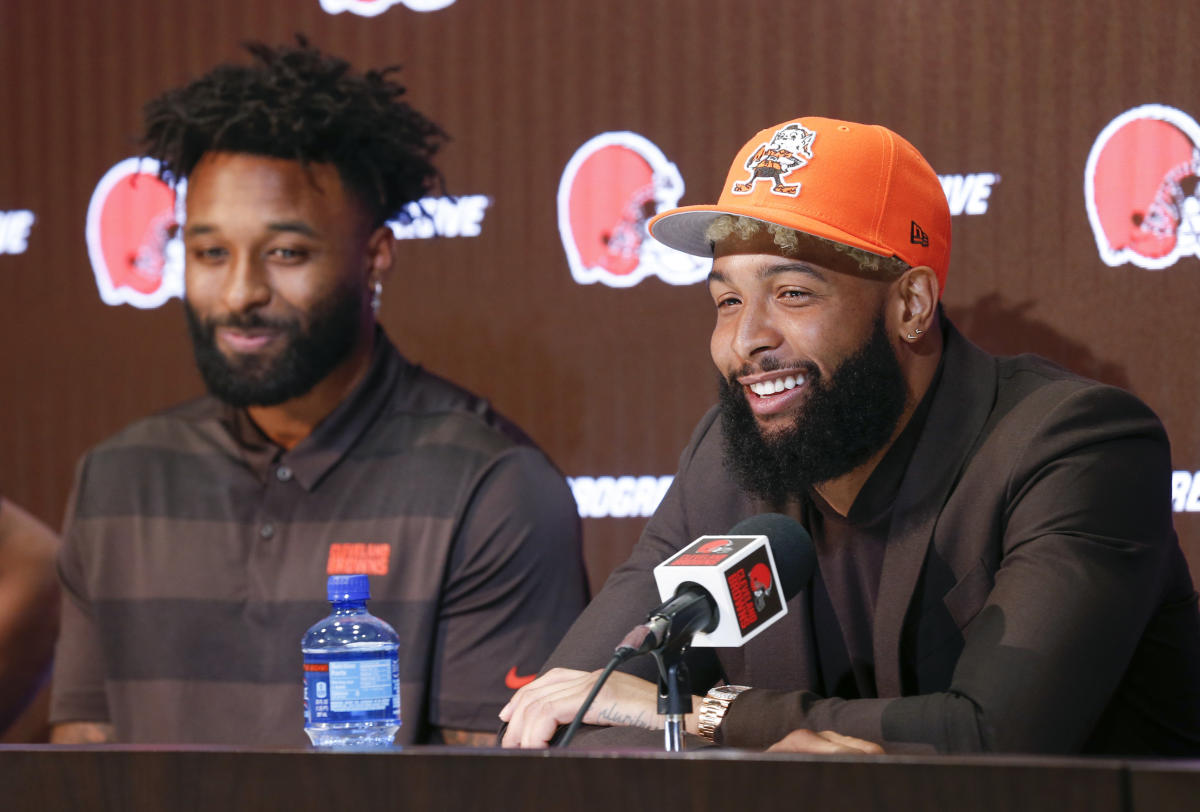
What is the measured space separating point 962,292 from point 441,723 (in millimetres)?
1379

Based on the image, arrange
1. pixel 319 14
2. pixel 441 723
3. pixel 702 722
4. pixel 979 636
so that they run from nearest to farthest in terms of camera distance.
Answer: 1. pixel 979 636
2. pixel 702 722
3. pixel 441 723
4. pixel 319 14

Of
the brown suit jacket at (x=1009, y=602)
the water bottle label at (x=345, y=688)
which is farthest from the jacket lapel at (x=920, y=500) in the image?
the water bottle label at (x=345, y=688)

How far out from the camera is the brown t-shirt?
9.47ft

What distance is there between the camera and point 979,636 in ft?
5.88

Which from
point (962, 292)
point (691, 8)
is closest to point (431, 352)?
point (691, 8)

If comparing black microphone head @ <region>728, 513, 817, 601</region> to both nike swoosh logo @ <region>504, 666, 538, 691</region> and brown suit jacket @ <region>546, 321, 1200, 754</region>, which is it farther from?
nike swoosh logo @ <region>504, 666, 538, 691</region>

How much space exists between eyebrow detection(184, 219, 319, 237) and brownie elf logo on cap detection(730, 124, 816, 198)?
4.08 feet

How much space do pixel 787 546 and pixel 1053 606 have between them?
0.35 meters

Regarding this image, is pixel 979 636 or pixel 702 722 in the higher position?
pixel 979 636

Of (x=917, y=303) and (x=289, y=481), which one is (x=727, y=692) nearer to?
(x=917, y=303)

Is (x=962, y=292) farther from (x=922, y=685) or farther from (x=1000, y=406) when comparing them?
(x=922, y=685)

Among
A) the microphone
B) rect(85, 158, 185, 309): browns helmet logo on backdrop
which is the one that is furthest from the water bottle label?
rect(85, 158, 185, 309): browns helmet logo on backdrop

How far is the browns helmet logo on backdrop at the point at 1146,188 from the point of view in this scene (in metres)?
2.74

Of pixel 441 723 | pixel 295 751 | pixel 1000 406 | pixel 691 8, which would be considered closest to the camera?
pixel 295 751
